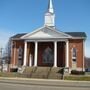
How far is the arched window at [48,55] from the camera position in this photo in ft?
184

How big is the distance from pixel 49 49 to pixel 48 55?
49.9 inches

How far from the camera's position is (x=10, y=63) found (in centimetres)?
5725

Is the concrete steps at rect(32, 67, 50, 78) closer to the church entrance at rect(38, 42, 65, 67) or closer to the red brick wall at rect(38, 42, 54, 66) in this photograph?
the church entrance at rect(38, 42, 65, 67)

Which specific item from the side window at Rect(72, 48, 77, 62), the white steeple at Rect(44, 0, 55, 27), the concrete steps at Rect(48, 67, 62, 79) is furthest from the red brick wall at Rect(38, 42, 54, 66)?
the concrete steps at Rect(48, 67, 62, 79)

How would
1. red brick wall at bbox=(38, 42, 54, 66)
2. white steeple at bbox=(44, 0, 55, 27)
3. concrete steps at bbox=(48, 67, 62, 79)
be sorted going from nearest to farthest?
concrete steps at bbox=(48, 67, 62, 79), red brick wall at bbox=(38, 42, 54, 66), white steeple at bbox=(44, 0, 55, 27)

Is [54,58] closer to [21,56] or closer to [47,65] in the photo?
[47,65]

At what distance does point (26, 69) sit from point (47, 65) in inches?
237

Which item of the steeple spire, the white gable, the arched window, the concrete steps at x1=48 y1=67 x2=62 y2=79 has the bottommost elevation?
the concrete steps at x1=48 y1=67 x2=62 y2=79

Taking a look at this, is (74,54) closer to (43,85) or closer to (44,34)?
(44,34)

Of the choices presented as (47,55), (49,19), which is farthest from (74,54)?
(49,19)

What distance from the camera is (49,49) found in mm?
56344

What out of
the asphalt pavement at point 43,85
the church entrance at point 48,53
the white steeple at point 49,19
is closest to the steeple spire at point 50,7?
the white steeple at point 49,19

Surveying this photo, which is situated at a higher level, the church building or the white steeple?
the white steeple

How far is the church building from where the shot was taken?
174 feet
